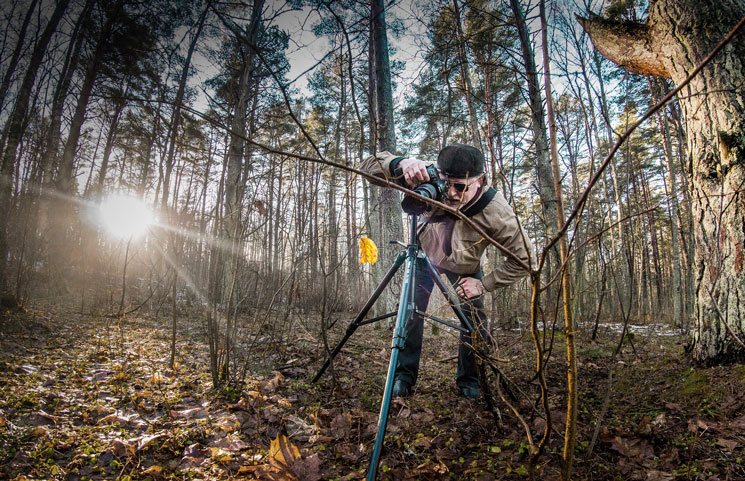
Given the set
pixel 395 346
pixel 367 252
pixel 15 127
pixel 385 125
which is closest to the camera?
pixel 395 346

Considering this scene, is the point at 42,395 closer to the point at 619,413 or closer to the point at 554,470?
the point at 554,470

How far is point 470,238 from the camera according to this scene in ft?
7.61

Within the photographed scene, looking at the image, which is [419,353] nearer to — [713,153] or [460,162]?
[460,162]

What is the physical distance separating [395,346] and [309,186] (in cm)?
229

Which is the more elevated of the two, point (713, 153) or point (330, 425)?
point (713, 153)

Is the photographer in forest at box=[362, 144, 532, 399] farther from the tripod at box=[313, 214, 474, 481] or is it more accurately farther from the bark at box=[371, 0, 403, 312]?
the bark at box=[371, 0, 403, 312]

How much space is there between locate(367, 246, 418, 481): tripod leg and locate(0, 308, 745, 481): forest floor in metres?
0.43

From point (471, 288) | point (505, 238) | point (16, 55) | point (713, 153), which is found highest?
point (16, 55)

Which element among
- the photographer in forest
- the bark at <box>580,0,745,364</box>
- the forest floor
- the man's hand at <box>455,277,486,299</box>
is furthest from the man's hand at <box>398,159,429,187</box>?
the bark at <box>580,0,745,364</box>

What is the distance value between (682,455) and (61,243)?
13.4m

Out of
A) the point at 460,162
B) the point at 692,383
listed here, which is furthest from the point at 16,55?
the point at 692,383

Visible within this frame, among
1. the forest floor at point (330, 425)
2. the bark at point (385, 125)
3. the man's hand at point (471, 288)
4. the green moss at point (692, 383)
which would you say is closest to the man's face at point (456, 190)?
the man's hand at point (471, 288)

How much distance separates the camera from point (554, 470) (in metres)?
1.40

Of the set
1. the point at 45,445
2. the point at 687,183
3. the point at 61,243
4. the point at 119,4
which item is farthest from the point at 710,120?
the point at 61,243
